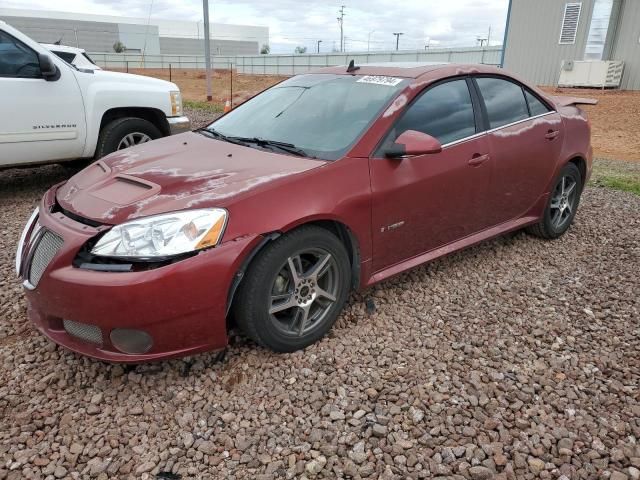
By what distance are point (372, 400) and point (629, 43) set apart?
72.2ft

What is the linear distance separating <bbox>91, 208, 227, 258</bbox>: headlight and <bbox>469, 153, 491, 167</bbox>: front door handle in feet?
6.29

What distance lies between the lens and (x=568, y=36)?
68.7 feet

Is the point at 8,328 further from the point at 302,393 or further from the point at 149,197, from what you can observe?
the point at 302,393

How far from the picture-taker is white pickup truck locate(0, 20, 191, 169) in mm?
5132

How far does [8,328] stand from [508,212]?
362 centimetres

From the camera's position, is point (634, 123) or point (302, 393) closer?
point (302, 393)

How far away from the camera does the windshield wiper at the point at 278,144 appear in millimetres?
3102

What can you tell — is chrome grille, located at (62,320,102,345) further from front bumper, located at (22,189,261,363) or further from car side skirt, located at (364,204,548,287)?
car side skirt, located at (364,204,548,287)

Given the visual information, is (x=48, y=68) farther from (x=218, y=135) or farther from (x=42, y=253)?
(x=42, y=253)

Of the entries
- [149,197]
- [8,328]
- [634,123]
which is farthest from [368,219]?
[634,123]

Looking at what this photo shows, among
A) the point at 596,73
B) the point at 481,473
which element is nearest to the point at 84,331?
the point at 481,473

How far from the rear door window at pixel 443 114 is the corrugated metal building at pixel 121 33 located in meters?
78.2

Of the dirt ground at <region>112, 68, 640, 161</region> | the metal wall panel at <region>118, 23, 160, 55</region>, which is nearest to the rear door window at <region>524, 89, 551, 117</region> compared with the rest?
the dirt ground at <region>112, 68, 640, 161</region>

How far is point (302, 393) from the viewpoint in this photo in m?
2.63
